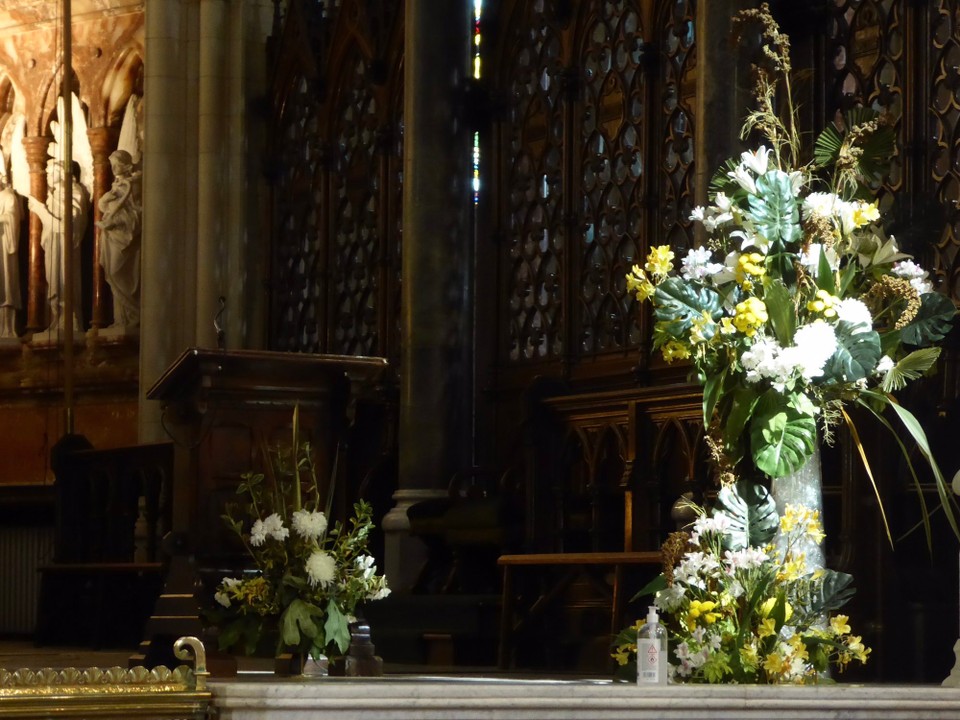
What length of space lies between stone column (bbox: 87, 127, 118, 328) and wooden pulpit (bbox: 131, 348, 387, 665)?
262 inches

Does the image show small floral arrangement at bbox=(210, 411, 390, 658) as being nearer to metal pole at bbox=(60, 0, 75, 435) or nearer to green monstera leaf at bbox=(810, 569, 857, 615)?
green monstera leaf at bbox=(810, 569, 857, 615)

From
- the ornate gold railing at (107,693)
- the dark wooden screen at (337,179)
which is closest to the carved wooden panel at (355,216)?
the dark wooden screen at (337,179)

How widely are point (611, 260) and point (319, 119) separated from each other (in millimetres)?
3279

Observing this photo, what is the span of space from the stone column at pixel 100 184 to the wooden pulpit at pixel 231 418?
6.65 metres

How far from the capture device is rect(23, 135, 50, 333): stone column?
1423cm

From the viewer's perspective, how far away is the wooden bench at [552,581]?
8.01 meters

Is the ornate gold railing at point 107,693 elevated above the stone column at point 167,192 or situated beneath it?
situated beneath

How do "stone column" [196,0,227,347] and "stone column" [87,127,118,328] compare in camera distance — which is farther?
"stone column" [87,127,118,328]

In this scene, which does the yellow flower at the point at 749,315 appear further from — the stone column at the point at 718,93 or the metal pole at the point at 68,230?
the metal pole at the point at 68,230

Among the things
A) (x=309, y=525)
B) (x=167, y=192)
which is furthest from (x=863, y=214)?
(x=167, y=192)

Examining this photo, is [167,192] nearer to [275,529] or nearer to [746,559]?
[275,529]

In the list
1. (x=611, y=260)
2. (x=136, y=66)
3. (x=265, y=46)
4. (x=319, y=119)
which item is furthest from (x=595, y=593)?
(x=136, y=66)

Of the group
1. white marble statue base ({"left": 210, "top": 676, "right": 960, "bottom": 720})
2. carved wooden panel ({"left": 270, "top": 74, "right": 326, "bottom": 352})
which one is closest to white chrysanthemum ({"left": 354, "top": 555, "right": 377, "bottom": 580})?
white marble statue base ({"left": 210, "top": 676, "right": 960, "bottom": 720})

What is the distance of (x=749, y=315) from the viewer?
14.6 ft
